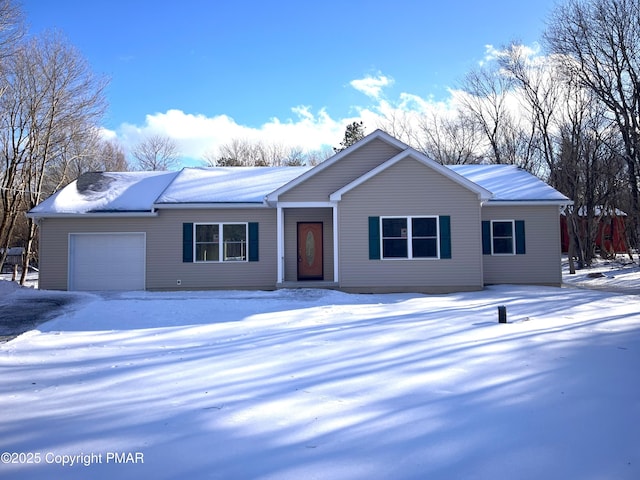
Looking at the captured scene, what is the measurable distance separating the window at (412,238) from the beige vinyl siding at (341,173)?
1929 mm

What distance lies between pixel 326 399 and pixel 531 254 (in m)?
12.4

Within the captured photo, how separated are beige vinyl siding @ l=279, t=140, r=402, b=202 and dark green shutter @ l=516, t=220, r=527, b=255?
4812 mm

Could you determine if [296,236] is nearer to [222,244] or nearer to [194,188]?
[222,244]

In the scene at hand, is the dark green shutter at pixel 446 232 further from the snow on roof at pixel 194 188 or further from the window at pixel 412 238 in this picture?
the snow on roof at pixel 194 188

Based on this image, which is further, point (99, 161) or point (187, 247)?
point (99, 161)

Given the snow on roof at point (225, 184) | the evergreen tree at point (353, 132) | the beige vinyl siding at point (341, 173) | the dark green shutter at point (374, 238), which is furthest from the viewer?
the evergreen tree at point (353, 132)

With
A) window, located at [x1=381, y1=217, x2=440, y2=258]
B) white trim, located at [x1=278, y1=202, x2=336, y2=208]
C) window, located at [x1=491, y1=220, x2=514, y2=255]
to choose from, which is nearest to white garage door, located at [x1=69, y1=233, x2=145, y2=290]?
white trim, located at [x1=278, y1=202, x2=336, y2=208]

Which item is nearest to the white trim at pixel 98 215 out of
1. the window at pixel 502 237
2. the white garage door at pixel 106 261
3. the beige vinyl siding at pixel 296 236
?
the white garage door at pixel 106 261

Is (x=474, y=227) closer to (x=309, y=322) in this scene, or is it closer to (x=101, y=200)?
(x=309, y=322)

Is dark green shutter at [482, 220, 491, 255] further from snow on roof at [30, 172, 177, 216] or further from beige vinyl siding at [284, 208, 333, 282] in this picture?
snow on roof at [30, 172, 177, 216]

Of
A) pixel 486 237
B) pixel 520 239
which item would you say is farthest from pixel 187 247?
pixel 520 239

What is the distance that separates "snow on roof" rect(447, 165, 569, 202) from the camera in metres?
14.6

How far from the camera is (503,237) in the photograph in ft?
48.4

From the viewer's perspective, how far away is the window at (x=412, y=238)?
1331cm
